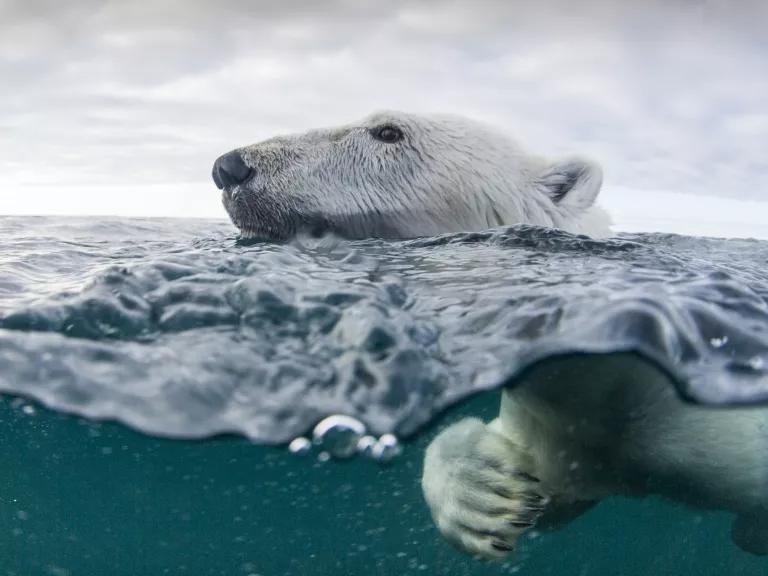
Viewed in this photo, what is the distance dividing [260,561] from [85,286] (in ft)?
10.1

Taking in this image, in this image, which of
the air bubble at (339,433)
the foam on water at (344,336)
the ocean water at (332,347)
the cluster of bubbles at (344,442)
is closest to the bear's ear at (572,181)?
the ocean water at (332,347)

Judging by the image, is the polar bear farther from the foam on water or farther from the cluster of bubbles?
the cluster of bubbles

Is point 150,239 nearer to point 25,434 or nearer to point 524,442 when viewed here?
point 25,434

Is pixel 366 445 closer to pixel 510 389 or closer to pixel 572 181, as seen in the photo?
pixel 510 389

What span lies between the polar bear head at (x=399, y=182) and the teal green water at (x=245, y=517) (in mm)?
1114

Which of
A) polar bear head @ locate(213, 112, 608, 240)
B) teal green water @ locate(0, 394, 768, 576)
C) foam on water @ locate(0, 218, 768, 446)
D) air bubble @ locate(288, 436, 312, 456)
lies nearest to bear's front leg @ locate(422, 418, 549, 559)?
teal green water @ locate(0, 394, 768, 576)

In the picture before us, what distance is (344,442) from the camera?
202cm

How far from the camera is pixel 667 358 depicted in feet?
6.01

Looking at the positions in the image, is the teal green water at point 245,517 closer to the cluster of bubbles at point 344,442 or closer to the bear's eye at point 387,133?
the cluster of bubbles at point 344,442

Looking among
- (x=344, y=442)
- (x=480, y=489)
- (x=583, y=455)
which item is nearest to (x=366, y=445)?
(x=344, y=442)

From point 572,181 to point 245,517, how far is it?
8.48 ft

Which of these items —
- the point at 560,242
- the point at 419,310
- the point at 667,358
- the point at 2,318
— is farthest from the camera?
the point at 560,242

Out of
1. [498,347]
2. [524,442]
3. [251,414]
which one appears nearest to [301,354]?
[251,414]

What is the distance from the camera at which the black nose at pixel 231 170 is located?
3.16 meters
